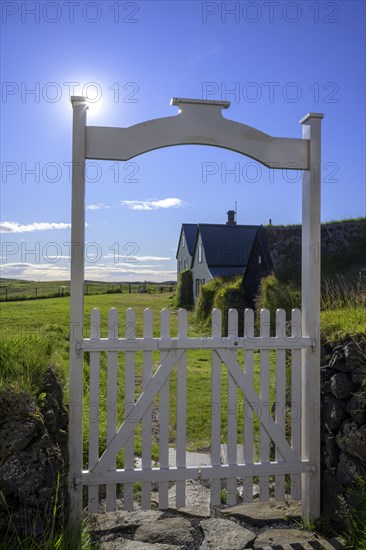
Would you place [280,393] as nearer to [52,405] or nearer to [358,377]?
[358,377]

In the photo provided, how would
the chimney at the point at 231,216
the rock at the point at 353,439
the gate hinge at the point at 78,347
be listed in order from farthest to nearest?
the chimney at the point at 231,216 < the gate hinge at the point at 78,347 < the rock at the point at 353,439

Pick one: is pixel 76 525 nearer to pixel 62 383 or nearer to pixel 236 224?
pixel 62 383

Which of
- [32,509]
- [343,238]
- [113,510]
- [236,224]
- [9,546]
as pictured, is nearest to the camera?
[9,546]

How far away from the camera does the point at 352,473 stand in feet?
11.6

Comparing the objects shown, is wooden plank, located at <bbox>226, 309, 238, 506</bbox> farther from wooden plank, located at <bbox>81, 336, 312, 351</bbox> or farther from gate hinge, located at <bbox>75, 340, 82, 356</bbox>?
gate hinge, located at <bbox>75, 340, 82, 356</bbox>

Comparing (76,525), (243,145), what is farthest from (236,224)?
(76,525)

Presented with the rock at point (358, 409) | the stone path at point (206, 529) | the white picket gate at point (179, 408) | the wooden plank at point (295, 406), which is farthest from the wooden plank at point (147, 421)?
the rock at point (358, 409)

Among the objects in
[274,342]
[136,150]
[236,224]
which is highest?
[236,224]

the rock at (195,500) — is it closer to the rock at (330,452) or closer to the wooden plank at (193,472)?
the wooden plank at (193,472)

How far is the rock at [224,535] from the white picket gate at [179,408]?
217 mm

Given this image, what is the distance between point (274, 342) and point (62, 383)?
171 cm

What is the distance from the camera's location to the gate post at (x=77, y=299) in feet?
11.7

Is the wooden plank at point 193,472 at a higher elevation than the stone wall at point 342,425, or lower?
lower

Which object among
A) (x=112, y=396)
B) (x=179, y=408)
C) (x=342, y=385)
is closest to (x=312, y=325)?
(x=342, y=385)
